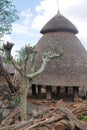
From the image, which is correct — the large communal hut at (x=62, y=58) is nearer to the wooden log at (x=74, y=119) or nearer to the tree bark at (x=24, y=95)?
the tree bark at (x=24, y=95)

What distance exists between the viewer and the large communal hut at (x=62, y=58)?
14.8 metres

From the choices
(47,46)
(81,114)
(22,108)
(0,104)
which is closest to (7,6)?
(47,46)

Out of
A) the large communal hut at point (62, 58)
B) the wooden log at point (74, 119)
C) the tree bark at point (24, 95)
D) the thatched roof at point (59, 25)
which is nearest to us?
the wooden log at point (74, 119)

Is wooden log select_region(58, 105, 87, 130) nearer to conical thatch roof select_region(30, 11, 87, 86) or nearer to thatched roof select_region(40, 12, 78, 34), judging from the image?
conical thatch roof select_region(30, 11, 87, 86)

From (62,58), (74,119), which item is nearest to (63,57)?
(62,58)

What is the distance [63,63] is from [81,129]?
307 inches

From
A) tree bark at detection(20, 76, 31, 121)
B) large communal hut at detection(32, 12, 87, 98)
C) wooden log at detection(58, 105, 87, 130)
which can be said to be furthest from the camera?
large communal hut at detection(32, 12, 87, 98)

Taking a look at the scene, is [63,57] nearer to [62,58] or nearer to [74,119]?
[62,58]

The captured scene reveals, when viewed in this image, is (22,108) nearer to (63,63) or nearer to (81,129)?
(81,129)

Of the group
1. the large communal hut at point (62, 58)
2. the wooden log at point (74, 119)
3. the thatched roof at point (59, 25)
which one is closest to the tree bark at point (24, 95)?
the wooden log at point (74, 119)

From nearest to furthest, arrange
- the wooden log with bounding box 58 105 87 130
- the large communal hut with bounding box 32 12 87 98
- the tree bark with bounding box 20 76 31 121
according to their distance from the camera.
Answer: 1. the wooden log with bounding box 58 105 87 130
2. the tree bark with bounding box 20 76 31 121
3. the large communal hut with bounding box 32 12 87 98

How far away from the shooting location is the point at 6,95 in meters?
14.3

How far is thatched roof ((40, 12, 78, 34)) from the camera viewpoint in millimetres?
16422

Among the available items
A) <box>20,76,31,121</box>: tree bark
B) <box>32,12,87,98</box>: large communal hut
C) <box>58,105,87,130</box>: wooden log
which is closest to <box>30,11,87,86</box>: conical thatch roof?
<box>32,12,87,98</box>: large communal hut
